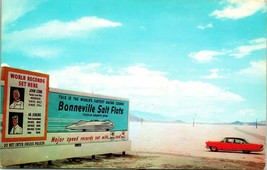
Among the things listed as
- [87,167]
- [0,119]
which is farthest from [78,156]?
[0,119]

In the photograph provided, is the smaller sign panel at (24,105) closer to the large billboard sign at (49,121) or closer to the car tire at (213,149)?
the large billboard sign at (49,121)

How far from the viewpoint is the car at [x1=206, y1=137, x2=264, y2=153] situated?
37.5 feet

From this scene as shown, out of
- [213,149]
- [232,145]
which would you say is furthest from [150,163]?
[232,145]

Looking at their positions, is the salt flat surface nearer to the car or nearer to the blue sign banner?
the car

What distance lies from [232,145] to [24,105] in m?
6.16

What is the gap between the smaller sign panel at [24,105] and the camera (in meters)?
8.61

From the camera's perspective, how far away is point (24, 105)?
8930 mm

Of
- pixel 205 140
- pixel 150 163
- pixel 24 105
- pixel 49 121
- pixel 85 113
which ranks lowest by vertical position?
pixel 150 163

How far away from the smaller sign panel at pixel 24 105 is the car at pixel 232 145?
17.1 feet

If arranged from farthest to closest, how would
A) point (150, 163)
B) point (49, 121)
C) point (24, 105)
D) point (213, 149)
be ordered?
point (213, 149) < point (150, 163) < point (49, 121) < point (24, 105)

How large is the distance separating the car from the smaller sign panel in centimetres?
521

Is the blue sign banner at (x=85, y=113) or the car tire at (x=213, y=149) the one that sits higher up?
the blue sign banner at (x=85, y=113)

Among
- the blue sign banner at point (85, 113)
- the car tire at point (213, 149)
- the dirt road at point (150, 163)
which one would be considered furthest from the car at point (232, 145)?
the blue sign banner at point (85, 113)

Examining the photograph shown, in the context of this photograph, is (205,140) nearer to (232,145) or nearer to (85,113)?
(232,145)
